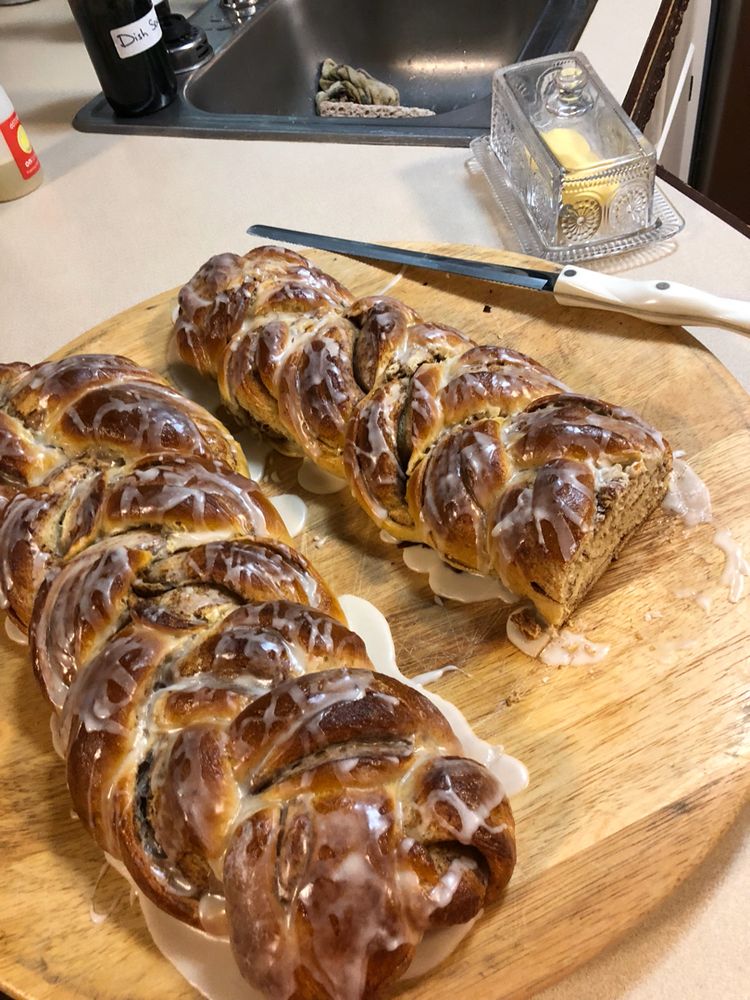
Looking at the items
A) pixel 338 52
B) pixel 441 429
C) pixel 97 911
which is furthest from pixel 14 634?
pixel 338 52

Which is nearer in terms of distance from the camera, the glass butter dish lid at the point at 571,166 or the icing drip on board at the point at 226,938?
the icing drip on board at the point at 226,938

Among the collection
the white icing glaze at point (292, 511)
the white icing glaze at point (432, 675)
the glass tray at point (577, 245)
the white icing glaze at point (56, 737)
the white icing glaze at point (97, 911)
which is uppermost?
the glass tray at point (577, 245)

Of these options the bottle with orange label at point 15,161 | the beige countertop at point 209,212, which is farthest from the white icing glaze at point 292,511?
the bottle with orange label at point 15,161

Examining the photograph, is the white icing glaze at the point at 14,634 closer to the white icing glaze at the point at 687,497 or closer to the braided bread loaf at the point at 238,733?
the braided bread loaf at the point at 238,733

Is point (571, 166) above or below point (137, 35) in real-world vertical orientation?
below

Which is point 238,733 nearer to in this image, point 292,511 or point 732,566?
point 292,511

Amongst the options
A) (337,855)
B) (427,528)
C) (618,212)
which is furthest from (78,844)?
(618,212)

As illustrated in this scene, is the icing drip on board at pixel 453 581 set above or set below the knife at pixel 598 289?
below
